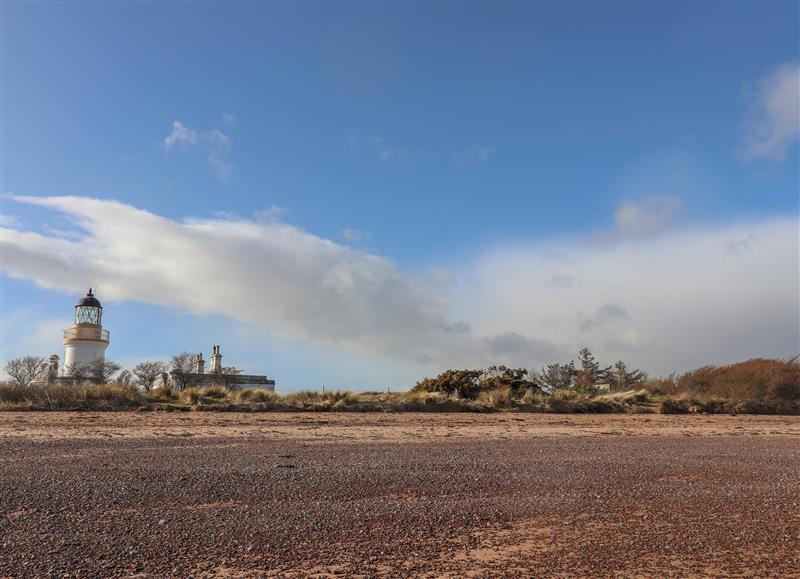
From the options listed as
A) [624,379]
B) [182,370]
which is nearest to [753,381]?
[624,379]

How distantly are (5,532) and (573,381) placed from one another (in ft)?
111

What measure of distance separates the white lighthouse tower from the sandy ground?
27012 millimetres

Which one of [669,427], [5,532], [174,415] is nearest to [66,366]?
[174,415]

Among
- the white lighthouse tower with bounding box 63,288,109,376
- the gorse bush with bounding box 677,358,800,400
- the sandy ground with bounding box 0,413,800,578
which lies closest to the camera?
the sandy ground with bounding box 0,413,800,578

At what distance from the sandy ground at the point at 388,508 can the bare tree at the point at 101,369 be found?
71.7 ft

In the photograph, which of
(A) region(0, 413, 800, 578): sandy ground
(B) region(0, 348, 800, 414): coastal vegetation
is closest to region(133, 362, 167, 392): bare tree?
(B) region(0, 348, 800, 414): coastal vegetation

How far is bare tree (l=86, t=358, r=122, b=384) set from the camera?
3317 centimetres

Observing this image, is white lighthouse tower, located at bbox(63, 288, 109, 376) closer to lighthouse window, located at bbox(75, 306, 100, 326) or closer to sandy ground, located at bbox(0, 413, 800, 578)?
lighthouse window, located at bbox(75, 306, 100, 326)

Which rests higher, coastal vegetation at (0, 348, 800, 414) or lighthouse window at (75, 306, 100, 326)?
lighthouse window at (75, 306, 100, 326)

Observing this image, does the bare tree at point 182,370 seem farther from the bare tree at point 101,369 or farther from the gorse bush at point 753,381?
the gorse bush at point 753,381

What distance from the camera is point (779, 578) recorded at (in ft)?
16.5

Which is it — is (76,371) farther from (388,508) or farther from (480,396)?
(388,508)

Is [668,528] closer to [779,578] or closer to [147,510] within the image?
[779,578]

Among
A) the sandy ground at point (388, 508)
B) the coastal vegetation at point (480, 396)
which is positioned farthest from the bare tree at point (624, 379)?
the sandy ground at point (388, 508)
